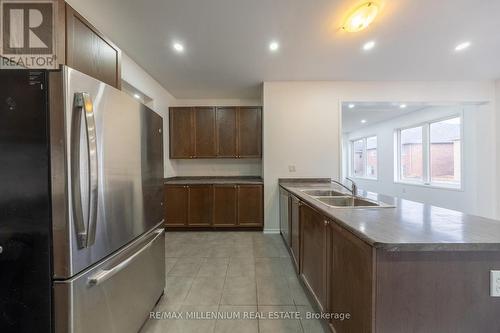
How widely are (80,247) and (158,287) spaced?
1.09m

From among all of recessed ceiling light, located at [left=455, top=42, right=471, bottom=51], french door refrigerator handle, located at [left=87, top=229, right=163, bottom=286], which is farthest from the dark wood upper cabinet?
french door refrigerator handle, located at [left=87, top=229, right=163, bottom=286]

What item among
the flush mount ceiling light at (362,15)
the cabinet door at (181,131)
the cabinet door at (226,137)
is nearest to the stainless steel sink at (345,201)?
the flush mount ceiling light at (362,15)

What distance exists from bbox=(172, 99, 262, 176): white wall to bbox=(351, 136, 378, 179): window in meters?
4.84

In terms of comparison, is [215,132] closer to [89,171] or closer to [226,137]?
[226,137]

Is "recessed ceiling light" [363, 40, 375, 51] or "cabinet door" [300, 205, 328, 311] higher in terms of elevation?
"recessed ceiling light" [363, 40, 375, 51]

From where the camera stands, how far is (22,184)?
3.26 feet

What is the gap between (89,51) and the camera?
134 cm

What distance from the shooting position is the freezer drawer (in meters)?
1.00

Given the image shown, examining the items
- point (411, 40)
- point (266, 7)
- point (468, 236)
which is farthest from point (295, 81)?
point (468, 236)

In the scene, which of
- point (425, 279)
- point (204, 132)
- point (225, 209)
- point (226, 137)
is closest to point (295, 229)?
point (425, 279)

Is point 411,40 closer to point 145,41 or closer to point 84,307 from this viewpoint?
point 145,41

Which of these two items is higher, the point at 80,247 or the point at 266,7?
the point at 266,7

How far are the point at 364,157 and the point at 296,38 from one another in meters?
6.97

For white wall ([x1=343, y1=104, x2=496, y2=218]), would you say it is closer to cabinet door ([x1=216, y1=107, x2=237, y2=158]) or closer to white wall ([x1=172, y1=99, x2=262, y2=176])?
white wall ([x1=172, y1=99, x2=262, y2=176])
